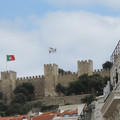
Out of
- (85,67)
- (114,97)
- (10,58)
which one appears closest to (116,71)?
(114,97)

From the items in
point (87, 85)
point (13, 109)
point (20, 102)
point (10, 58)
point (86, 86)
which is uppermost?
point (10, 58)

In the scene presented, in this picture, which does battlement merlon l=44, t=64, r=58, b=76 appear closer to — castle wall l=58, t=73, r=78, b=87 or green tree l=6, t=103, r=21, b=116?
castle wall l=58, t=73, r=78, b=87

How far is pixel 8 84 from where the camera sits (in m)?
83.2

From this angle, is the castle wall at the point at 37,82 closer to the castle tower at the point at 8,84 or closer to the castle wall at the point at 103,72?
the castle tower at the point at 8,84

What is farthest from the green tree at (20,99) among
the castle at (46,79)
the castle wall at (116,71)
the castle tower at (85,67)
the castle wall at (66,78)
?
the castle wall at (116,71)

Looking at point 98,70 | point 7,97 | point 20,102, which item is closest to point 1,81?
point 7,97

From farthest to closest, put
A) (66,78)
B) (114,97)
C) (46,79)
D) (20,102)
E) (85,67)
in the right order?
1. (46,79)
2. (66,78)
3. (85,67)
4. (20,102)
5. (114,97)

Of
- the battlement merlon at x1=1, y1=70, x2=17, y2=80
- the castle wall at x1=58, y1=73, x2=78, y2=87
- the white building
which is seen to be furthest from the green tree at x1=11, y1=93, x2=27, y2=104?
the white building

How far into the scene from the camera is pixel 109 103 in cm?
1532

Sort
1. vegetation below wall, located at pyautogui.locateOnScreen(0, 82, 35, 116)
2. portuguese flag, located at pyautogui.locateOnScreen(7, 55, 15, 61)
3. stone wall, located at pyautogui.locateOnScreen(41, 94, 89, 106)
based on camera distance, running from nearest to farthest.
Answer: vegetation below wall, located at pyautogui.locateOnScreen(0, 82, 35, 116), stone wall, located at pyautogui.locateOnScreen(41, 94, 89, 106), portuguese flag, located at pyautogui.locateOnScreen(7, 55, 15, 61)

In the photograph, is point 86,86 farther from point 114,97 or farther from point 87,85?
point 114,97

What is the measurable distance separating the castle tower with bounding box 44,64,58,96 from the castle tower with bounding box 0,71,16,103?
486cm

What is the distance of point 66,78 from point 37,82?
5050 mm

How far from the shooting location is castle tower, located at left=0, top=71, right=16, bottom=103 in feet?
270
